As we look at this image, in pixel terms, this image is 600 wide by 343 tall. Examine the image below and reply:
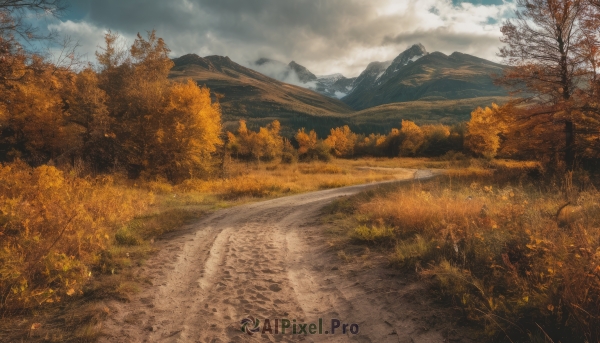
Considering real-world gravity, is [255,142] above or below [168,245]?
above

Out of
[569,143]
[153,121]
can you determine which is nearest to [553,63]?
[569,143]

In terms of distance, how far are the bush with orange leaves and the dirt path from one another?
108 centimetres

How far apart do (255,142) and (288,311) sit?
209 feet

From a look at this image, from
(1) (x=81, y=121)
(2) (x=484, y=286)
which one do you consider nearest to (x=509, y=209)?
(2) (x=484, y=286)

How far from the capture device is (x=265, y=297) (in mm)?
4906

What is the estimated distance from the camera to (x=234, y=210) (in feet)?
41.4

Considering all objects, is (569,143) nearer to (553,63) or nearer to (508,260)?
(553,63)

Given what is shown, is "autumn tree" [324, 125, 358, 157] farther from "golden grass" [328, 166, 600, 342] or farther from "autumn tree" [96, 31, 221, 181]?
"golden grass" [328, 166, 600, 342]

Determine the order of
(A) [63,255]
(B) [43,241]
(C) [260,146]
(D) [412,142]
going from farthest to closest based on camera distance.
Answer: (D) [412,142] → (C) [260,146] → (B) [43,241] → (A) [63,255]

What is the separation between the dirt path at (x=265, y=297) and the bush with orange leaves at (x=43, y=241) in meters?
1.08

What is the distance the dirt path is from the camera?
3926mm

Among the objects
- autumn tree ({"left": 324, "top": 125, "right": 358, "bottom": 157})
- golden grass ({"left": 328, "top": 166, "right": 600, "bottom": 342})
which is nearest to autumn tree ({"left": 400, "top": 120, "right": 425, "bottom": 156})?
autumn tree ({"left": 324, "top": 125, "right": 358, "bottom": 157})

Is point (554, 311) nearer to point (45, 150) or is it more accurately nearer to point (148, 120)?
point (148, 120)

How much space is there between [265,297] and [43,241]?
429 cm
